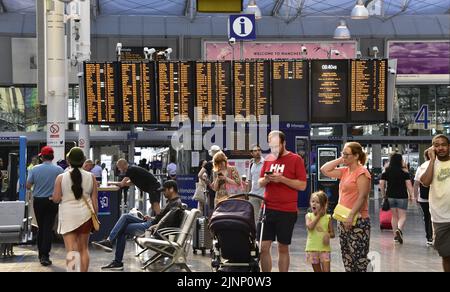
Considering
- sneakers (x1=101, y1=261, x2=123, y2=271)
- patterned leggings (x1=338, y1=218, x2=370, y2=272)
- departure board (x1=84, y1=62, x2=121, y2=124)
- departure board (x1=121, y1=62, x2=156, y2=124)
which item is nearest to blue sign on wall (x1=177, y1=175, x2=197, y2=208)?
departure board (x1=121, y1=62, x2=156, y2=124)

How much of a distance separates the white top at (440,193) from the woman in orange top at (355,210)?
0.70m

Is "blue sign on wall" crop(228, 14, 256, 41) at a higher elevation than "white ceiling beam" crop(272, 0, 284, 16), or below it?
below

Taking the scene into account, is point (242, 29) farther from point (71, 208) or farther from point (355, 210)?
point (355, 210)

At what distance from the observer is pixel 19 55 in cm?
3691

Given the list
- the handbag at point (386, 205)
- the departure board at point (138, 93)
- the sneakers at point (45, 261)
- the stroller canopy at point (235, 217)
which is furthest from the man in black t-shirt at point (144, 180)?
the departure board at point (138, 93)

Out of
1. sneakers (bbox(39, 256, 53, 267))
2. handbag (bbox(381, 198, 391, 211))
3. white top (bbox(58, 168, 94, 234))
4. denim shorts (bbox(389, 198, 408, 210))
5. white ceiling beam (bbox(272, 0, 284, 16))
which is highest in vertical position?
white ceiling beam (bbox(272, 0, 284, 16))

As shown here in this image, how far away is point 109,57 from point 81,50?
20.7m

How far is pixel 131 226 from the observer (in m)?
10.5

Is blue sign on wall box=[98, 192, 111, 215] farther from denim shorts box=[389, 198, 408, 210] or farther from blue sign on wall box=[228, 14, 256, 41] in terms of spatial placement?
blue sign on wall box=[228, 14, 256, 41]

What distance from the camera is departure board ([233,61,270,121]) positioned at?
698 inches

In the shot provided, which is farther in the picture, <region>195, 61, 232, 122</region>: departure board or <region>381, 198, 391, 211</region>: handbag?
<region>195, 61, 232, 122</region>: departure board

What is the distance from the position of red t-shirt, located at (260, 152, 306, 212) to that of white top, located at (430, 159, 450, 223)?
4.60 feet

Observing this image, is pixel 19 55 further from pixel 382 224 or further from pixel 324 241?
pixel 324 241

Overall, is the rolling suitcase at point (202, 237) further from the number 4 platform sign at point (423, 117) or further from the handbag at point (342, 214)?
the number 4 platform sign at point (423, 117)
